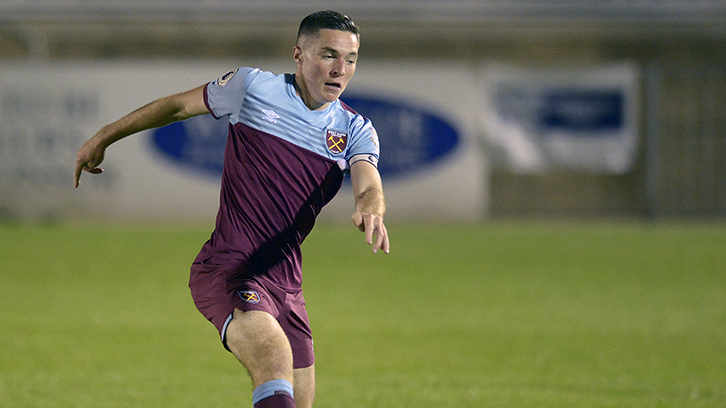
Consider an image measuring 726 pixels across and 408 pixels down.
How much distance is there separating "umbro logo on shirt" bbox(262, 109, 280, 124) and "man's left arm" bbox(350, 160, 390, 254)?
0.39 m

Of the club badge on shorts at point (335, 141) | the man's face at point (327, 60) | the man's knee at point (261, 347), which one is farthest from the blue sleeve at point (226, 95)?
the man's knee at point (261, 347)

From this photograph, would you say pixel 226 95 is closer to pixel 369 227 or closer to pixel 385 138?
pixel 369 227

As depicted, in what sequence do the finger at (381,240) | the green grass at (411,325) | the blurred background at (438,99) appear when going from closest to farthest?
1. the finger at (381,240)
2. the green grass at (411,325)
3. the blurred background at (438,99)

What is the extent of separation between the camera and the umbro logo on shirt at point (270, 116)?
390 centimetres

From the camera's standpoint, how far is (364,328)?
27.8 ft

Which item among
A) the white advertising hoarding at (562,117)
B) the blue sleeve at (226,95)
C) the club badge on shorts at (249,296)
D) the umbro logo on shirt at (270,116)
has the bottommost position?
the white advertising hoarding at (562,117)

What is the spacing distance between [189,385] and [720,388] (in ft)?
12.0

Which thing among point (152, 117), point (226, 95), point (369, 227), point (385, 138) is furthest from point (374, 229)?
point (385, 138)

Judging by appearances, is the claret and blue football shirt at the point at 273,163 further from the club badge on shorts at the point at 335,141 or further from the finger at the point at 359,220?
the finger at the point at 359,220

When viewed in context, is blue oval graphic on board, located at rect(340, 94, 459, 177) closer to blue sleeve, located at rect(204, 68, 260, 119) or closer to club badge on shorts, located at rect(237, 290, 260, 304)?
blue sleeve, located at rect(204, 68, 260, 119)

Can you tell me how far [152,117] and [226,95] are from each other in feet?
1.09

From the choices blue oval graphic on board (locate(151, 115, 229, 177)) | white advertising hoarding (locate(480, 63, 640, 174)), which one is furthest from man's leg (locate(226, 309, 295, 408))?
white advertising hoarding (locate(480, 63, 640, 174))

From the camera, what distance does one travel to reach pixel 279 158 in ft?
12.8

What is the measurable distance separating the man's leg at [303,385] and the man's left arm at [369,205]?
796mm
